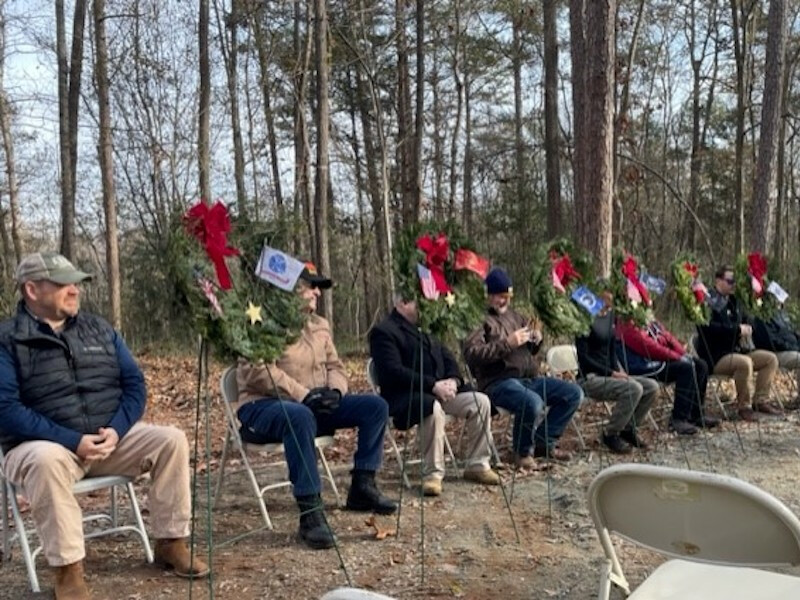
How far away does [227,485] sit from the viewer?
507 centimetres

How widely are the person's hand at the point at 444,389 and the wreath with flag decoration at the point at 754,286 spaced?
3122 millimetres

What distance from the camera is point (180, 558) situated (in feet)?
11.6

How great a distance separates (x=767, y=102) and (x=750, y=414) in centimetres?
510

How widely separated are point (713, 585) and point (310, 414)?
2271 millimetres

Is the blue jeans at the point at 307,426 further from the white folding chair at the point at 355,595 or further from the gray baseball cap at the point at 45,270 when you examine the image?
the white folding chair at the point at 355,595

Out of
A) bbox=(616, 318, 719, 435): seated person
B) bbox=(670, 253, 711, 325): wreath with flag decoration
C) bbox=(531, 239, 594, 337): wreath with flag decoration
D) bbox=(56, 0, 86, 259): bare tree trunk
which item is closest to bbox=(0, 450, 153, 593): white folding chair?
bbox=(531, 239, 594, 337): wreath with flag decoration

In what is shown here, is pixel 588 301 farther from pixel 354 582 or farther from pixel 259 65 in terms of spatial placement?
pixel 259 65

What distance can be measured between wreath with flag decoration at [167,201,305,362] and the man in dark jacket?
53cm

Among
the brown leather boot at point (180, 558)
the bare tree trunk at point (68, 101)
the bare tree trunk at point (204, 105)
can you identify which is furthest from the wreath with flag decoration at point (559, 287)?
the bare tree trunk at point (68, 101)

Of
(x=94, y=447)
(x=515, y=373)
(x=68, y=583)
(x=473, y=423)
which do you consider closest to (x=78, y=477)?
(x=94, y=447)

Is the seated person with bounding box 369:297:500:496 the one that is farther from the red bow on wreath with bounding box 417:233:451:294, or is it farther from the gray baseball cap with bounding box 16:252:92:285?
the gray baseball cap with bounding box 16:252:92:285

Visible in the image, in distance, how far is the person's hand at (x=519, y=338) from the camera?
5.15 meters

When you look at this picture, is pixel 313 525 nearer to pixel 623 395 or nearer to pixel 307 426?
pixel 307 426

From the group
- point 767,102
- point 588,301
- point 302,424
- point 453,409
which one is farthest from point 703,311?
point 767,102
